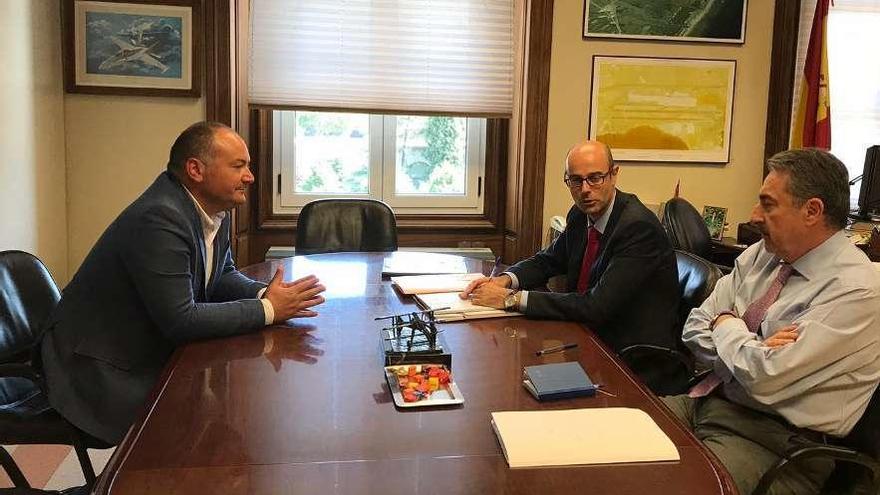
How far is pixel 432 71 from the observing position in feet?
13.0

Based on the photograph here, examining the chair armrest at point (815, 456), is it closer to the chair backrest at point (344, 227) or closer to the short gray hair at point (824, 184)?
the short gray hair at point (824, 184)

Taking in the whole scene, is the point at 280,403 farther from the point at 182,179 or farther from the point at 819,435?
the point at 819,435

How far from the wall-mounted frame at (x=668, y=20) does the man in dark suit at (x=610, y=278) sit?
1.81 metres

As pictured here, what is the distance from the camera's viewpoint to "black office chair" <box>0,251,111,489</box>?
6.05 feet

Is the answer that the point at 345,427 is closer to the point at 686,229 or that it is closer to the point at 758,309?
the point at 758,309

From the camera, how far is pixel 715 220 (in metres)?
4.07

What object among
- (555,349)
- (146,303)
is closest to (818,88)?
(555,349)

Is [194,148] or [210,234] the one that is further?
[210,234]

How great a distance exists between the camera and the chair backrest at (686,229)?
11.5 ft

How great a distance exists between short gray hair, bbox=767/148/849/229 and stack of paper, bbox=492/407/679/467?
0.71 metres

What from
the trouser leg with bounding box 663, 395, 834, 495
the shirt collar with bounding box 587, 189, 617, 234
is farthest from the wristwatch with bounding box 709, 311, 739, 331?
the shirt collar with bounding box 587, 189, 617, 234

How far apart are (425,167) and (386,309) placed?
2.27 metres

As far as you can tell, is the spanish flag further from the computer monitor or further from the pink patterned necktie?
the pink patterned necktie

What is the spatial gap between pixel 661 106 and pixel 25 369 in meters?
3.30
